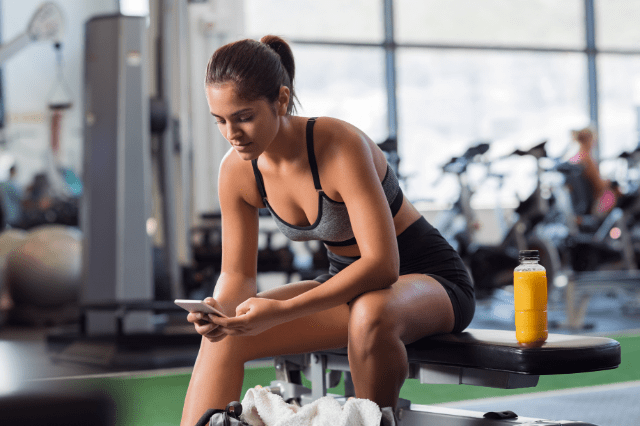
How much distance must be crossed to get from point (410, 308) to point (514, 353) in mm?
215

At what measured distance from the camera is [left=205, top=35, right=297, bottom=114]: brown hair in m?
1.31

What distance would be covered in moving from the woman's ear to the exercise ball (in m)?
3.81

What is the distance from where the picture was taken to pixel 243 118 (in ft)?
4.38

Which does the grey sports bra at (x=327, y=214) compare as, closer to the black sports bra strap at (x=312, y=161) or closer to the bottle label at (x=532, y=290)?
the black sports bra strap at (x=312, y=161)

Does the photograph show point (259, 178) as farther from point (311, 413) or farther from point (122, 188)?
point (122, 188)

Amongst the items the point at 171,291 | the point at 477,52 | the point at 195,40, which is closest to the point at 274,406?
the point at 171,291

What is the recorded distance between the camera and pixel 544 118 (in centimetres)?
811

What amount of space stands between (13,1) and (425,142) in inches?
171

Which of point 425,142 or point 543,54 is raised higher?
point 543,54

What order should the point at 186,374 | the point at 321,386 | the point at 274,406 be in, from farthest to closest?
the point at 186,374 < the point at 321,386 < the point at 274,406

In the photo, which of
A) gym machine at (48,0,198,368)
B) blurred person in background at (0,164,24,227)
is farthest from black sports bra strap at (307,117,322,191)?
blurred person in background at (0,164,24,227)

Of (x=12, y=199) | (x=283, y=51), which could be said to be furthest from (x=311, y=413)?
(x=12, y=199)

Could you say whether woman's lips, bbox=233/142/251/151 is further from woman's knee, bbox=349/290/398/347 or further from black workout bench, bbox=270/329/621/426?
black workout bench, bbox=270/329/621/426

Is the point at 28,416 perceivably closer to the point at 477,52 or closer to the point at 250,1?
the point at 250,1
